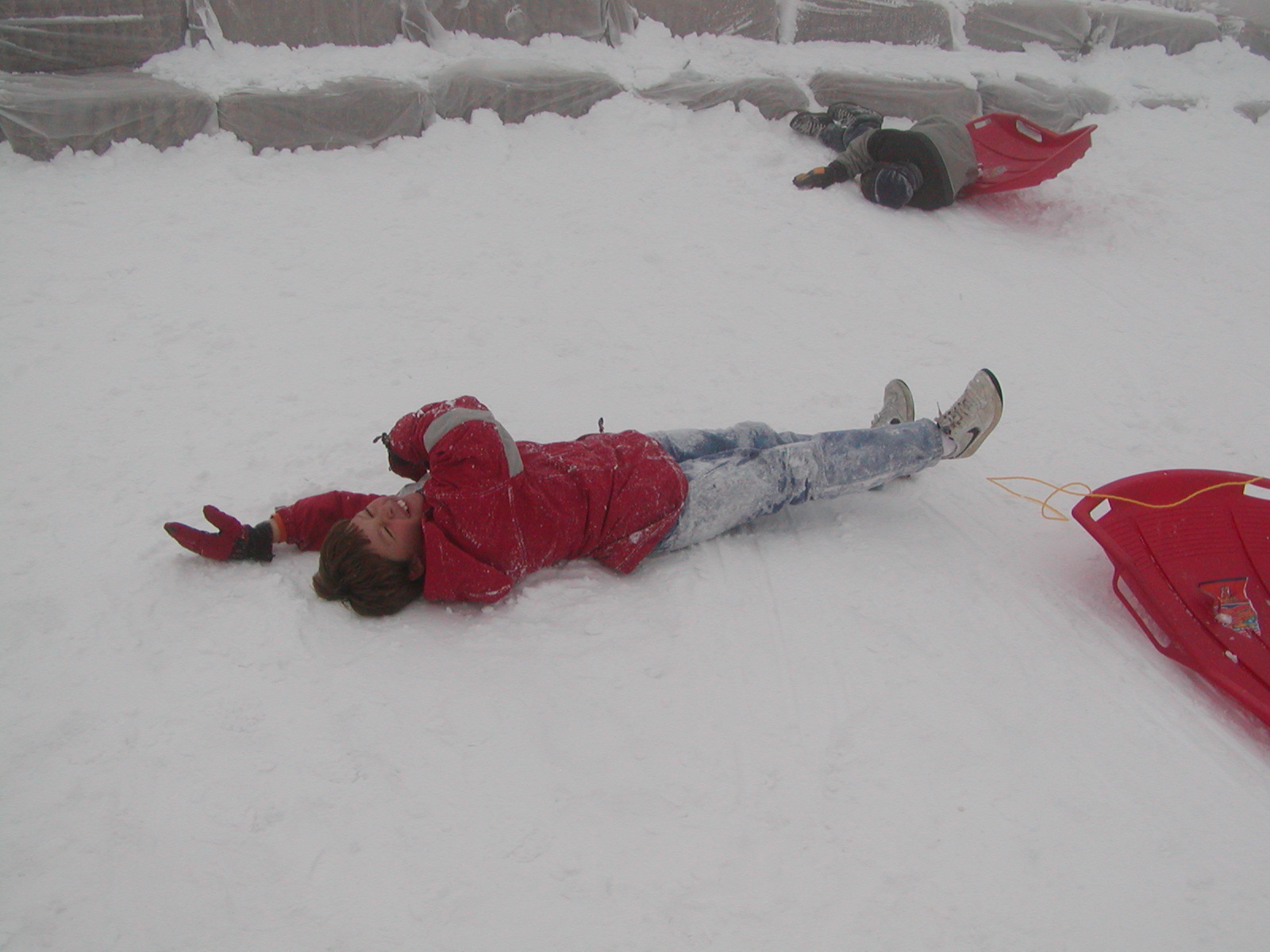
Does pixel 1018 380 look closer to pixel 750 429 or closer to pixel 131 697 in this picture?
pixel 750 429

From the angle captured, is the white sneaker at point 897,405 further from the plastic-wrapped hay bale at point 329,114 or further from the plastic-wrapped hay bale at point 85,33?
the plastic-wrapped hay bale at point 85,33

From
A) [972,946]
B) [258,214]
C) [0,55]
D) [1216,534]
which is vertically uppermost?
[0,55]

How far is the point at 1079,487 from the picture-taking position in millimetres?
2436

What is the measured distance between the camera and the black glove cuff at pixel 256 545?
1.89m

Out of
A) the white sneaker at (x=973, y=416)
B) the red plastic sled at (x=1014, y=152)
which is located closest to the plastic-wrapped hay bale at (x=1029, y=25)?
the red plastic sled at (x=1014, y=152)

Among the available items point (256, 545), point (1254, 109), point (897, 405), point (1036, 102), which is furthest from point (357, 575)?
point (1254, 109)

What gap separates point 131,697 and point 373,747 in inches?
18.9

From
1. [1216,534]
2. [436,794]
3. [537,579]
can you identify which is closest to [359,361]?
[537,579]

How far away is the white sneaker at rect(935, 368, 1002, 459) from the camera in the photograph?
81.9 inches

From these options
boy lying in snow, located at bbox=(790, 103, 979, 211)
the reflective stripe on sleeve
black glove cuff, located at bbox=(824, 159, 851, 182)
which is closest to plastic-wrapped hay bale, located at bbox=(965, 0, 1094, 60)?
boy lying in snow, located at bbox=(790, 103, 979, 211)

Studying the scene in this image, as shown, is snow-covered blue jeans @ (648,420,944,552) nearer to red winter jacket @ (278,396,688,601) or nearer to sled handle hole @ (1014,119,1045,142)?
red winter jacket @ (278,396,688,601)

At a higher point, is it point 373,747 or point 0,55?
point 0,55

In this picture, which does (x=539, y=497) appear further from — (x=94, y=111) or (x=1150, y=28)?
(x=1150, y=28)

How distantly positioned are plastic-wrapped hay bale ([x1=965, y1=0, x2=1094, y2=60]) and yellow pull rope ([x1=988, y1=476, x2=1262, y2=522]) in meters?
4.14
